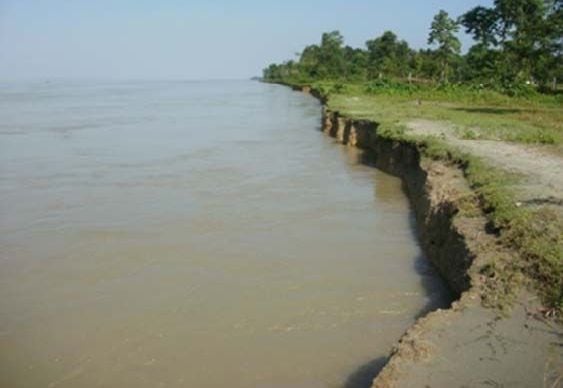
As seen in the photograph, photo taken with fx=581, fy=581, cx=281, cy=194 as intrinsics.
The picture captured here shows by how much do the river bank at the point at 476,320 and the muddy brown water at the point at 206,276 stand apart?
709 millimetres

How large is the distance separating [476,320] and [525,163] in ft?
23.4

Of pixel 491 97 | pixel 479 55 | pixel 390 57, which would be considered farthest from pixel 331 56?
pixel 491 97

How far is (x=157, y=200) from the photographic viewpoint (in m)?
13.4

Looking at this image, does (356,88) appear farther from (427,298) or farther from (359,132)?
(427,298)

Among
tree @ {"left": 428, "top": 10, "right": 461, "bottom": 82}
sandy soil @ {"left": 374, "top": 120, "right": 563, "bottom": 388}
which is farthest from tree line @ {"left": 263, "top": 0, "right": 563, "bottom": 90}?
sandy soil @ {"left": 374, "top": 120, "right": 563, "bottom": 388}

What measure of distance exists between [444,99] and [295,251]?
2947 cm

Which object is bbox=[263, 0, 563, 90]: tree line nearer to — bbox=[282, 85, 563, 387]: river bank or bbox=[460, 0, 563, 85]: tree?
bbox=[460, 0, 563, 85]: tree

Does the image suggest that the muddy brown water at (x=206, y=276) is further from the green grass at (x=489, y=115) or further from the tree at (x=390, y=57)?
the tree at (x=390, y=57)

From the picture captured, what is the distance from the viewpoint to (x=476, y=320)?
5559mm

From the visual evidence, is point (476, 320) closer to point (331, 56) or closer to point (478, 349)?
point (478, 349)

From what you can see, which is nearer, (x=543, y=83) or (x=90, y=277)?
(x=90, y=277)

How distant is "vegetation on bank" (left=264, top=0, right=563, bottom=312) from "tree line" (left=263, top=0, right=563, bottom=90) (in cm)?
10

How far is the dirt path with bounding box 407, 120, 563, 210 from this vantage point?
902 cm

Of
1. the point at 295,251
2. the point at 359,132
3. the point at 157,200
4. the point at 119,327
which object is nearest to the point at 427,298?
the point at 295,251
